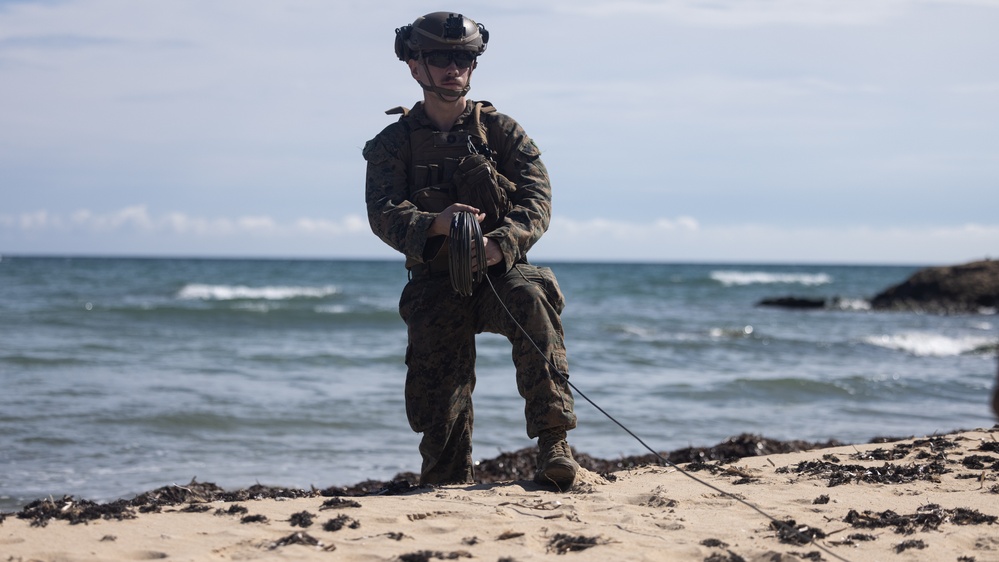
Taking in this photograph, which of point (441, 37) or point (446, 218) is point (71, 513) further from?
point (441, 37)

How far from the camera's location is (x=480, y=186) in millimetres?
4625

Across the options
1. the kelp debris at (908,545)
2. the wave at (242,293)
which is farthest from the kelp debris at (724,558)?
the wave at (242,293)

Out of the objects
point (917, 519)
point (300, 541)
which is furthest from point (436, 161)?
point (917, 519)

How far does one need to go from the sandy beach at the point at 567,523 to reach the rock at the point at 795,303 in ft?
92.2

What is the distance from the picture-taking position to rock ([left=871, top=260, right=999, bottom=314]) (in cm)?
2845

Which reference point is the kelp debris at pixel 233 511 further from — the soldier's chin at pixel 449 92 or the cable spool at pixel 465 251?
the soldier's chin at pixel 449 92

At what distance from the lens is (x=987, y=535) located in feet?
12.5

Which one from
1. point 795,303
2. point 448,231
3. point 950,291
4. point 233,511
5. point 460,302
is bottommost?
point 795,303

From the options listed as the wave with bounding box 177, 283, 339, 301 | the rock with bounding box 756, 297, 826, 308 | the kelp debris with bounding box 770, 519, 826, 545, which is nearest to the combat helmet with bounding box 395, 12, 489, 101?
the kelp debris with bounding box 770, 519, 826, 545

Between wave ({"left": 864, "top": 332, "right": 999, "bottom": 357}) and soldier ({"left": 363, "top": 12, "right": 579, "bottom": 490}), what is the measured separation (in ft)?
47.1

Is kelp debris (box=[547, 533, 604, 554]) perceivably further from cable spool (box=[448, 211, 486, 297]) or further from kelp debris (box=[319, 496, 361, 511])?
cable spool (box=[448, 211, 486, 297])

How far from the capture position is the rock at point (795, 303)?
31.9m

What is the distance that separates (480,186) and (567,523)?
1.63 meters

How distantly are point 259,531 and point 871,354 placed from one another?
14940 millimetres
